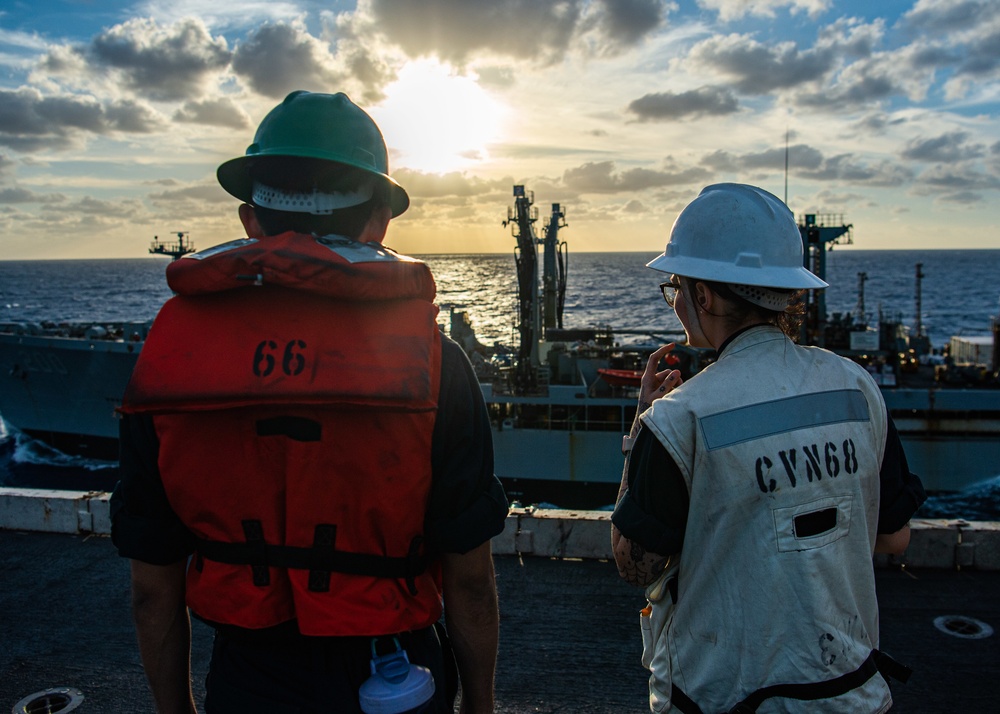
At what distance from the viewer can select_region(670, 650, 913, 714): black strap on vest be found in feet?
5.38

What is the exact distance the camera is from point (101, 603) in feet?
14.9

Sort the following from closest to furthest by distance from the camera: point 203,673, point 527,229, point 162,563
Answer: point 162,563 < point 203,673 < point 527,229

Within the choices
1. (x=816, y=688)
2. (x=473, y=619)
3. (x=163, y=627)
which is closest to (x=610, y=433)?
(x=816, y=688)

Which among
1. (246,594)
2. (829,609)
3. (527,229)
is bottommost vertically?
(829,609)

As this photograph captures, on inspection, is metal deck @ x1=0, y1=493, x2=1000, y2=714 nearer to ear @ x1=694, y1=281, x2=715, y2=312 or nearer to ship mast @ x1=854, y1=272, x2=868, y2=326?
ear @ x1=694, y1=281, x2=715, y2=312

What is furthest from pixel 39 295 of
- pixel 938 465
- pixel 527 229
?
pixel 938 465

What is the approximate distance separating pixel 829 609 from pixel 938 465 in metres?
23.5

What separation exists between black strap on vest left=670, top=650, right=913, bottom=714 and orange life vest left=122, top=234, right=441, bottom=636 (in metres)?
0.79

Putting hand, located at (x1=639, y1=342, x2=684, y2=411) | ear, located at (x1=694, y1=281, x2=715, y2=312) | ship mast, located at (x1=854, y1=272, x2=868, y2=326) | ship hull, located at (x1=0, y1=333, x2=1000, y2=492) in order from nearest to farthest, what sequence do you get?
ear, located at (x1=694, y1=281, x2=715, y2=312), hand, located at (x1=639, y1=342, x2=684, y2=411), ship hull, located at (x1=0, y1=333, x2=1000, y2=492), ship mast, located at (x1=854, y1=272, x2=868, y2=326)

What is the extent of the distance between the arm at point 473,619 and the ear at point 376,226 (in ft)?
2.80

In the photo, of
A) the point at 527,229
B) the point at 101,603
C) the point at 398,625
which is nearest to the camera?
the point at 398,625

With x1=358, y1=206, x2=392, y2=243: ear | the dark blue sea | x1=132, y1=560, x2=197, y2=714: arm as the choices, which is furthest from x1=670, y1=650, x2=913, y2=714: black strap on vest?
the dark blue sea

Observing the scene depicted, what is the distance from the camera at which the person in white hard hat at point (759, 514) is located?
163cm

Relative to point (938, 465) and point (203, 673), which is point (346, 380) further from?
point (938, 465)
